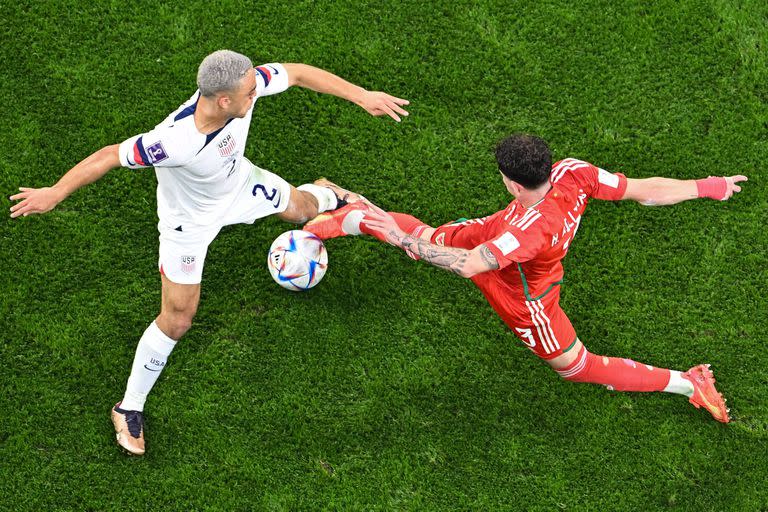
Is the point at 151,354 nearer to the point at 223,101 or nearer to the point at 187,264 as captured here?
the point at 187,264

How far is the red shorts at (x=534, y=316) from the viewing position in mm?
6133

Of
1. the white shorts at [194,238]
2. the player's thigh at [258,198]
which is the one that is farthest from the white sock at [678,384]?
the white shorts at [194,238]

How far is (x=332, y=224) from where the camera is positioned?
→ 6895 mm

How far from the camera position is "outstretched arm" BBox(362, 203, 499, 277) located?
5.57 m

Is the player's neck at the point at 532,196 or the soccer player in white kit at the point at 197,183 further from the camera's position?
the player's neck at the point at 532,196

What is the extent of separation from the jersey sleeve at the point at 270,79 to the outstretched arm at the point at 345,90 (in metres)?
0.06

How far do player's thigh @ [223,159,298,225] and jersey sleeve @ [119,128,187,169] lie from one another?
85 centimetres

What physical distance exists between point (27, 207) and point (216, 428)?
2.35 m

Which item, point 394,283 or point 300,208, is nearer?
point 300,208

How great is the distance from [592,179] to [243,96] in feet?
7.93

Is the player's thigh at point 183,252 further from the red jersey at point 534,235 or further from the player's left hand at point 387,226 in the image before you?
the red jersey at point 534,235

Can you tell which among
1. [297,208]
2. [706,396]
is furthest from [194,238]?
[706,396]

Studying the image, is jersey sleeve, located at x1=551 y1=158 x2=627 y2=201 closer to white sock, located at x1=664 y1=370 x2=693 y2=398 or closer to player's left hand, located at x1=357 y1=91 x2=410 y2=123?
player's left hand, located at x1=357 y1=91 x2=410 y2=123

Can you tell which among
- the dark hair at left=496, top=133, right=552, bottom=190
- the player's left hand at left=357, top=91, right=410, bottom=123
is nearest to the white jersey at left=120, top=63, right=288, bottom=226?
the player's left hand at left=357, top=91, right=410, bottom=123
